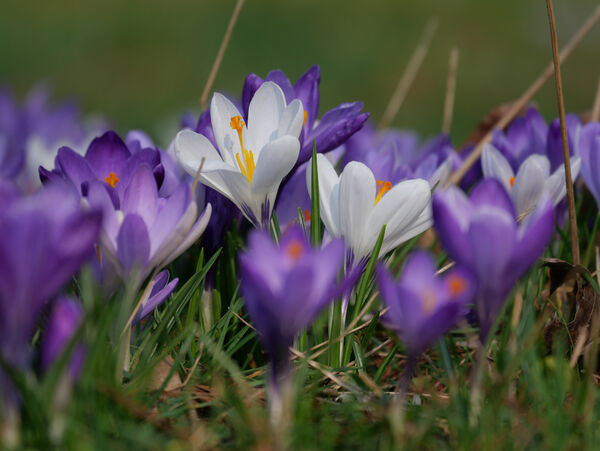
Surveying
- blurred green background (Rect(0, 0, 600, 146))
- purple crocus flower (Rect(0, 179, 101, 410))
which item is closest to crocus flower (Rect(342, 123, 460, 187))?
purple crocus flower (Rect(0, 179, 101, 410))

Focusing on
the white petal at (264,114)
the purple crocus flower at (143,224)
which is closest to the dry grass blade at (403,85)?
the white petal at (264,114)

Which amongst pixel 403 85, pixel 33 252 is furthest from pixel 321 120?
pixel 403 85

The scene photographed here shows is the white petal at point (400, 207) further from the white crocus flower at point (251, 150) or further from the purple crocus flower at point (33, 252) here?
the purple crocus flower at point (33, 252)

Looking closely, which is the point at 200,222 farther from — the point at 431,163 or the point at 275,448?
the point at 431,163

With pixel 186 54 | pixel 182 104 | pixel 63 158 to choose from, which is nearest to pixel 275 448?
pixel 63 158

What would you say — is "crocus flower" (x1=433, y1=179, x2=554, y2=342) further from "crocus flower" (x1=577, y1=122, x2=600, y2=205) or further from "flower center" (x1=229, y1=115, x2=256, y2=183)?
"crocus flower" (x1=577, y1=122, x2=600, y2=205)

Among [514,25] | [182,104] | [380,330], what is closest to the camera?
[380,330]

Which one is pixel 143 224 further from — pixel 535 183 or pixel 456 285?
pixel 535 183

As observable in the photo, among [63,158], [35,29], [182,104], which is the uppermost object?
[35,29]
